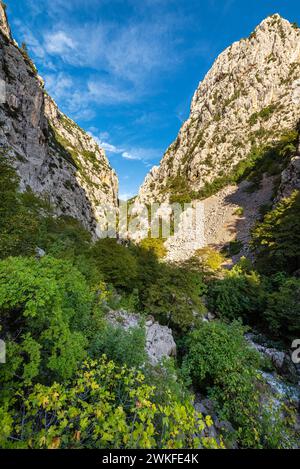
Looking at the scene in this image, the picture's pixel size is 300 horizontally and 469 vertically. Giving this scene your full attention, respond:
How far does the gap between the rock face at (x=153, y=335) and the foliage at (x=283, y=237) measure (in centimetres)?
1255

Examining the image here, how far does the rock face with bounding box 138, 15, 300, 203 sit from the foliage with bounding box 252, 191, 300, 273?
4057cm

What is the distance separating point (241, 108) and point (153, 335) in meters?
82.1

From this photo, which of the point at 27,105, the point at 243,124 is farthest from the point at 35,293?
the point at 243,124

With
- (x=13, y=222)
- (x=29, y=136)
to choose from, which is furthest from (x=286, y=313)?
(x=29, y=136)

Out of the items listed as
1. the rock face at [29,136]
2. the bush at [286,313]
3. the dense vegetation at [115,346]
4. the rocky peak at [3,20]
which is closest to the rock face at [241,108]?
the rock face at [29,136]

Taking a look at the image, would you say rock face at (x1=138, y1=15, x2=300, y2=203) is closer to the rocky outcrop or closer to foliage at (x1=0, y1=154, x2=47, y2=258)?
the rocky outcrop

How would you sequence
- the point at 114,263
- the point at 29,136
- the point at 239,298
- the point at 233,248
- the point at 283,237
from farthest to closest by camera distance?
1. the point at 29,136
2. the point at 233,248
3. the point at 283,237
4. the point at 239,298
5. the point at 114,263

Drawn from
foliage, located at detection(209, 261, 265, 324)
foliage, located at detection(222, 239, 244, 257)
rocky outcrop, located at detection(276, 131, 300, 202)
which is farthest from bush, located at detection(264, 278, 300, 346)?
rocky outcrop, located at detection(276, 131, 300, 202)

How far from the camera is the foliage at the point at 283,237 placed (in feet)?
54.2

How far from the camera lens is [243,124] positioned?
6756 cm

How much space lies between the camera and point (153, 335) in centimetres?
917

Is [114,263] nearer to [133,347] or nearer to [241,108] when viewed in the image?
[133,347]

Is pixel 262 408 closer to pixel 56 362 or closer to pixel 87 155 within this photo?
pixel 56 362
